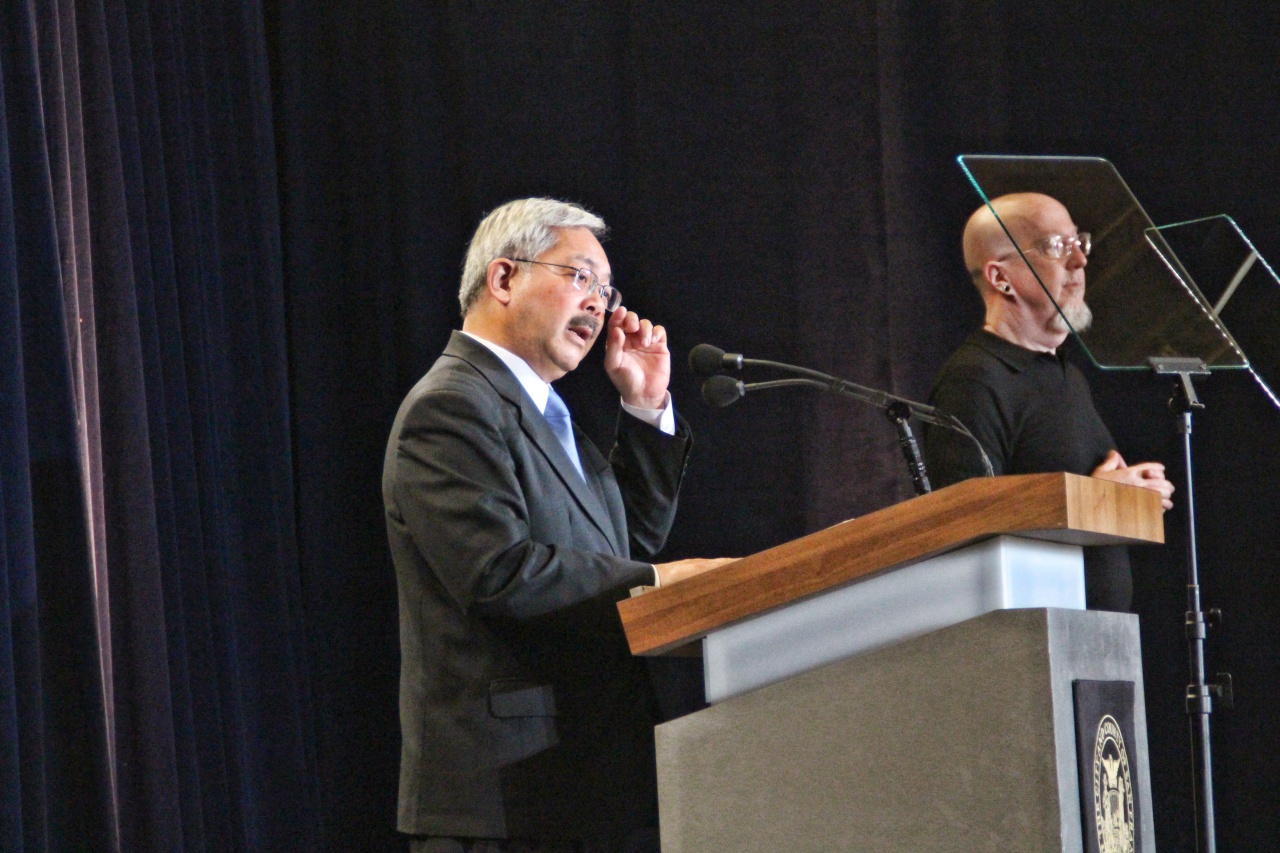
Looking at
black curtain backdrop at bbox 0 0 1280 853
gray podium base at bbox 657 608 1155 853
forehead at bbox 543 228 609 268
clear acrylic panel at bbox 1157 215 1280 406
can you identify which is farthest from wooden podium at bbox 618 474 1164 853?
black curtain backdrop at bbox 0 0 1280 853

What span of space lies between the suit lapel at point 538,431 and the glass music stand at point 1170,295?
69 cm

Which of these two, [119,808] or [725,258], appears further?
[725,258]

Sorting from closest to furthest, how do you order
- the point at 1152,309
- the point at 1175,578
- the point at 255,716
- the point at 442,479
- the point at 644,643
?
the point at 644,643
the point at 442,479
the point at 1152,309
the point at 255,716
the point at 1175,578

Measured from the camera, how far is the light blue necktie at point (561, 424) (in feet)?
7.05

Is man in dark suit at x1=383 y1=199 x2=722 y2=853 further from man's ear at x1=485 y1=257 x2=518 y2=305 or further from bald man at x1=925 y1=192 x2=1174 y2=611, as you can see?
bald man at x1=925 y1=192 x2=1174 y2=611

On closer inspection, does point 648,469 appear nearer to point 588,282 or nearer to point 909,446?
point 588,282

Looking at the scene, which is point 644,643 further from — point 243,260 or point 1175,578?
point 1175,578

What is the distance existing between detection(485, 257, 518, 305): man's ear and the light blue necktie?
0.55 feet

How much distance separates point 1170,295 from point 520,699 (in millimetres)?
1081

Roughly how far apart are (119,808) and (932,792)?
1.77m

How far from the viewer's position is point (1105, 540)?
53.0 inches

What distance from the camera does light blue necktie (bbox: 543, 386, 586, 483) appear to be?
7.05 feet

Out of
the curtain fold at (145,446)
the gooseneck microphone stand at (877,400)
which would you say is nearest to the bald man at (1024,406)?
the gooseneck microphone stand at (877,400)

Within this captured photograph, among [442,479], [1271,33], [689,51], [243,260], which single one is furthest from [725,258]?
[442,479]
